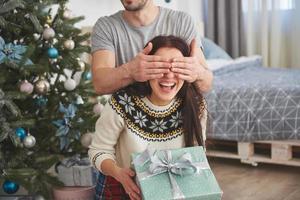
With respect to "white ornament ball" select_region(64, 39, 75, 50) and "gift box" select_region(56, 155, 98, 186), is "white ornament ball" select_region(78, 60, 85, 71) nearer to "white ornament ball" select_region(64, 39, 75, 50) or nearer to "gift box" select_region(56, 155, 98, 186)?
"white ornament ball" select_region(64, 39, 75, 50)

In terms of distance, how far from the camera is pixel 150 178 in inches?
44.6

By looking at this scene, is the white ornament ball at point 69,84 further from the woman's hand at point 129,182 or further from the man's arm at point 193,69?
the woman's hand at point 129,182

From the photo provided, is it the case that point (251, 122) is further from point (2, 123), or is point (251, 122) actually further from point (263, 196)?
point (2, 123)

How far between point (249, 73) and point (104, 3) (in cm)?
128

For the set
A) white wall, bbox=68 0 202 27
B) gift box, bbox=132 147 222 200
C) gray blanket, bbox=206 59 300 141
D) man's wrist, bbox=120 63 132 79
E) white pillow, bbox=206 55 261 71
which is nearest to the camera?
gift box, bbox=132 147 222 200

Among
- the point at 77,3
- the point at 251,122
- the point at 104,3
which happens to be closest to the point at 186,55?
the point at 251,122

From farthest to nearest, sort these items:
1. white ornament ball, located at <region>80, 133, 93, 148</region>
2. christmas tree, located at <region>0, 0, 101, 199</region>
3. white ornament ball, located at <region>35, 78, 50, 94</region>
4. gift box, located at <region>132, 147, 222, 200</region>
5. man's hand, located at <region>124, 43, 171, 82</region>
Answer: white ornament ball, located at <region>80, 133, 93, 148</region>
white ornament ball, located at <region>35, 78, 50, 94</region>
christmas tree, located at <region>0, 0, 101, 199</region>
man's hand, located at <region>124, 43, 171, 82</region>
gift box, located at <region>132, 147, 222, 200</region>

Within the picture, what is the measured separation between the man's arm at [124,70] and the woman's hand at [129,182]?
28 centimetres

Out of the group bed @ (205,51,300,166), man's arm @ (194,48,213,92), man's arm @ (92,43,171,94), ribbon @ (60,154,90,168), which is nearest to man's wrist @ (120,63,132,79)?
man's arm @ (92,43,171,94)

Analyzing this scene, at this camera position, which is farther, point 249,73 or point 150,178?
point 249,73

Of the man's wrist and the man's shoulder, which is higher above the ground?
the man's shoulder

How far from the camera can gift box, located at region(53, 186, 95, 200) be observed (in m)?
2.32

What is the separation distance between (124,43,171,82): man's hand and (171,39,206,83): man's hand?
0.08 ft

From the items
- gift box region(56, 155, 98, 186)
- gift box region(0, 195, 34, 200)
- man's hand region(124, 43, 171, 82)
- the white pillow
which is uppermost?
man's hand region(124, 43, 171, 82)
